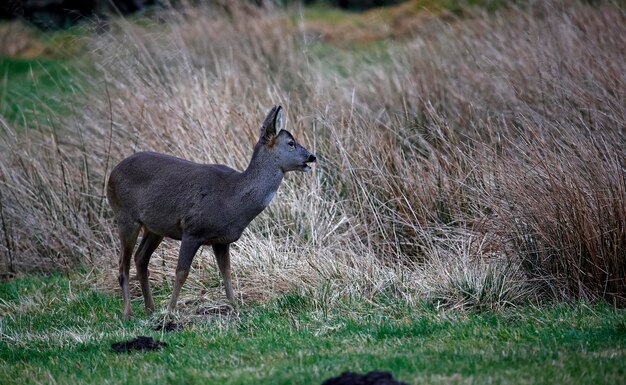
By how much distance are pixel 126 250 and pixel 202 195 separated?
39.5 inches

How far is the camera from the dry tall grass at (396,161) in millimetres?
7730

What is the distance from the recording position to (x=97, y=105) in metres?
11.8

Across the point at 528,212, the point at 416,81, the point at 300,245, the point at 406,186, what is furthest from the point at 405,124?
the point at 528,212

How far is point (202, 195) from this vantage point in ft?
25.2

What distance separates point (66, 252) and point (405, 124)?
4.41 meters

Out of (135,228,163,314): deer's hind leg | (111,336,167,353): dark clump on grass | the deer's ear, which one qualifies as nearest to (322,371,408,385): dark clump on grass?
(111,336,167,353): dark clump on grass

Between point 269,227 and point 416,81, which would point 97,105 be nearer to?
point 269,227

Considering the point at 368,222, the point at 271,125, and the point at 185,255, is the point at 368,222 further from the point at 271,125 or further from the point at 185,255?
the point at 185,255

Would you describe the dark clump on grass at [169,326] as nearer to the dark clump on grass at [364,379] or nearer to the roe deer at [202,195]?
the roe deer at [202,195]

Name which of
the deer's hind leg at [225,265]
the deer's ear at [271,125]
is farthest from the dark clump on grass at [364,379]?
the deer's ear at [271,125]

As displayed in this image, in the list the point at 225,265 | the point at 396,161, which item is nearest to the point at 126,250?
the point at 225,265

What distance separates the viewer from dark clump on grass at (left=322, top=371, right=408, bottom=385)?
523cm

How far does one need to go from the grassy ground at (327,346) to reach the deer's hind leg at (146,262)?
0.50 ft

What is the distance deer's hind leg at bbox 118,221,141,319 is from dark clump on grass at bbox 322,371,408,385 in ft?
10.4
